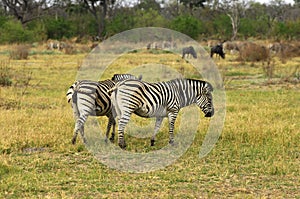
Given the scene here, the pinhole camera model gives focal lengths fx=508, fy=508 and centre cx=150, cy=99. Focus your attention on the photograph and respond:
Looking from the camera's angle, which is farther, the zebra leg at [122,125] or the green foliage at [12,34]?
the green foliage at [12,34]

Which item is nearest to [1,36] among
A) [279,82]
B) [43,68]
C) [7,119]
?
[43,68]

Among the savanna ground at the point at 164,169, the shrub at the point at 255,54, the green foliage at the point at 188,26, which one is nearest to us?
the savanna ground at the point at 164,169

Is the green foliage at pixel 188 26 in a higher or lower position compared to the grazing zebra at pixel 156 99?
higher

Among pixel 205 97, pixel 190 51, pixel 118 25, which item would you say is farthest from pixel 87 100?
pixel 118 25

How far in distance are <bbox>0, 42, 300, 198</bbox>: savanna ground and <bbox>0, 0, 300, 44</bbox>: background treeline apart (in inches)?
1155

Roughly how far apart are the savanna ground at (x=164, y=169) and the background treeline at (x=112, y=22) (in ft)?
96.2

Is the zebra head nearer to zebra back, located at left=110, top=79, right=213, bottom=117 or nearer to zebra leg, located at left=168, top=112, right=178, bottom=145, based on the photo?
zebra back, located at left=110, top=79, right=213, bottom=117

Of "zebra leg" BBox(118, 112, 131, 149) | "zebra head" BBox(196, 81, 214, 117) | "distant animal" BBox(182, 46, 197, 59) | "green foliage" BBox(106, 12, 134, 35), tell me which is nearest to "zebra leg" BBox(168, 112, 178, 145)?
"zebra head" BBox(196, 81, 214, 117)

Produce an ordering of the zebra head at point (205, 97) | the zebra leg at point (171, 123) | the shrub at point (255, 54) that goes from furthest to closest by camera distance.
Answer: the shrub at point (255, 54) → the zebra head at point (205, 97) → the zebra leg at point (171, 123)

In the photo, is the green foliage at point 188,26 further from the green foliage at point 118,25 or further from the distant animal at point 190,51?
the distant animal at point 190,51

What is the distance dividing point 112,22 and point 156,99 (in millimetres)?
43142

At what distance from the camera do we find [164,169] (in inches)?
272

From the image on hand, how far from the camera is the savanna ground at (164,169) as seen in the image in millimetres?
5926

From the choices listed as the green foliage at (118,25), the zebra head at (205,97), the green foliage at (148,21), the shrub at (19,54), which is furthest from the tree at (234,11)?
the zebra head at (205,97)
